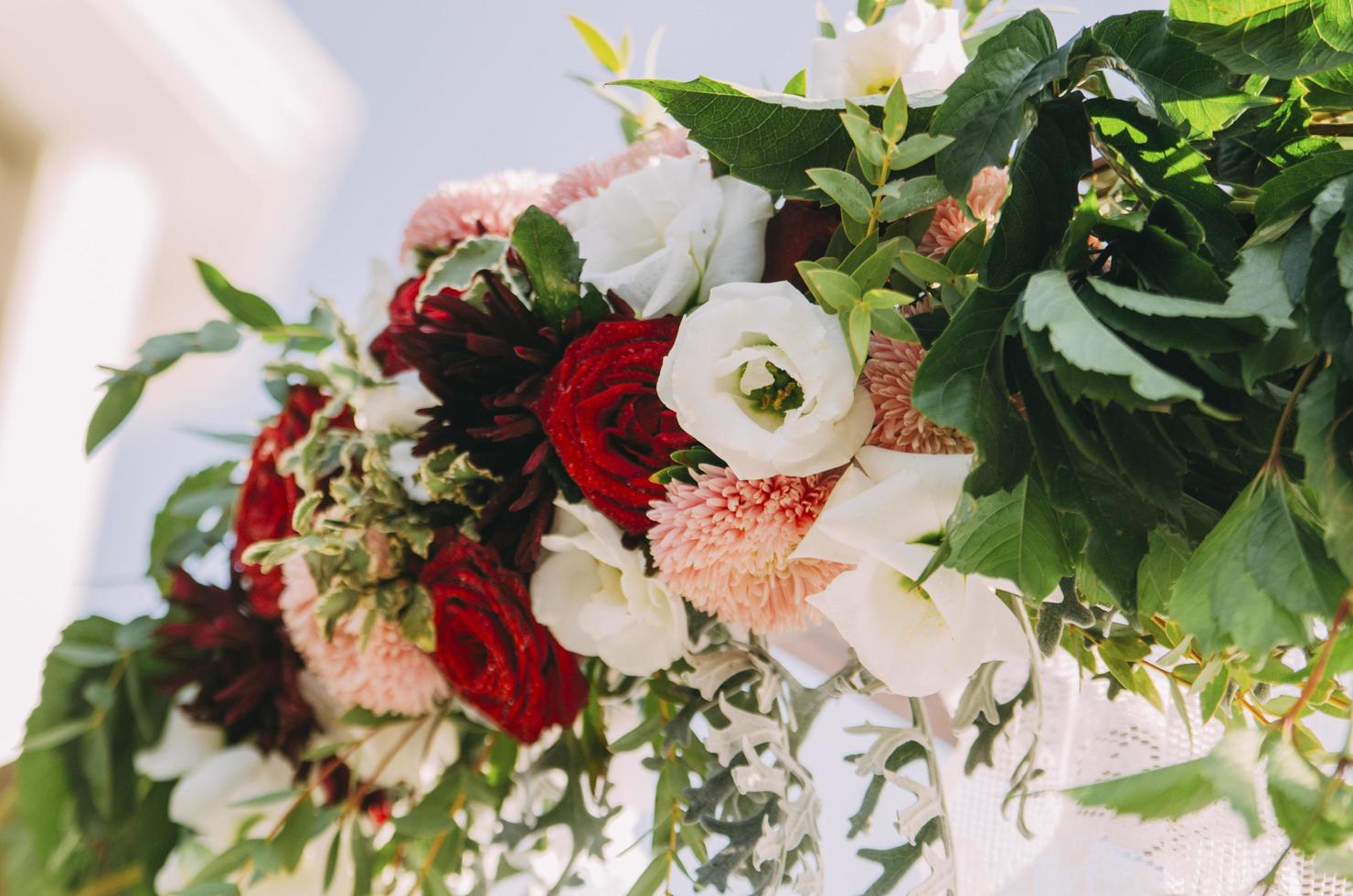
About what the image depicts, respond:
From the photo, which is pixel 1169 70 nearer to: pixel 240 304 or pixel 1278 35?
pixel 1278 35

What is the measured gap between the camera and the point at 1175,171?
0.86 ft

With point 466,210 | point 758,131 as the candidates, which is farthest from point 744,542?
point 466,210

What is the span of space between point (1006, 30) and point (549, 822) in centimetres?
34

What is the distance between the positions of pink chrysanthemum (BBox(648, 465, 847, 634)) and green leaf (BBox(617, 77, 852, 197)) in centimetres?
9

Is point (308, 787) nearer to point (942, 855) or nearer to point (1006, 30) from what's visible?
point (942, 855)

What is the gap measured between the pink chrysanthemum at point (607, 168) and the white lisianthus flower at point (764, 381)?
142 mm

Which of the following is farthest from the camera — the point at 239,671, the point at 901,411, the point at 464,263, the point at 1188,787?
the point at 239,671

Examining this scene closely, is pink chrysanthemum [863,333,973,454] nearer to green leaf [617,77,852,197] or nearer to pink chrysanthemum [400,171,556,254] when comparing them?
green leaf [617,77,852,197]

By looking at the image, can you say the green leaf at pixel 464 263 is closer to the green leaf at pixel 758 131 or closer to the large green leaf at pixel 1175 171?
the green leaf at pixel 758 131

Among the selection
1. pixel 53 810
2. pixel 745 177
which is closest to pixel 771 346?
→ pixel 745 177

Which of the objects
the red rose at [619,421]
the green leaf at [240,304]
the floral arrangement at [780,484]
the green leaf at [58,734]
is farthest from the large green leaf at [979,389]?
the green leaf at [58,734]

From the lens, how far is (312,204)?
78.0 inches

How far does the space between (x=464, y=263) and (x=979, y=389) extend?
24 centimetres

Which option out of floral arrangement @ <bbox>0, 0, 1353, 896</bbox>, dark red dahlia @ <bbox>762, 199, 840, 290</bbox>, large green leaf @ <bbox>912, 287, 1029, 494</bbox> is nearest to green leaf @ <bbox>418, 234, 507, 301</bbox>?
floral arrangement @ <bbox>0, 0, 1353, 896</bbox>
